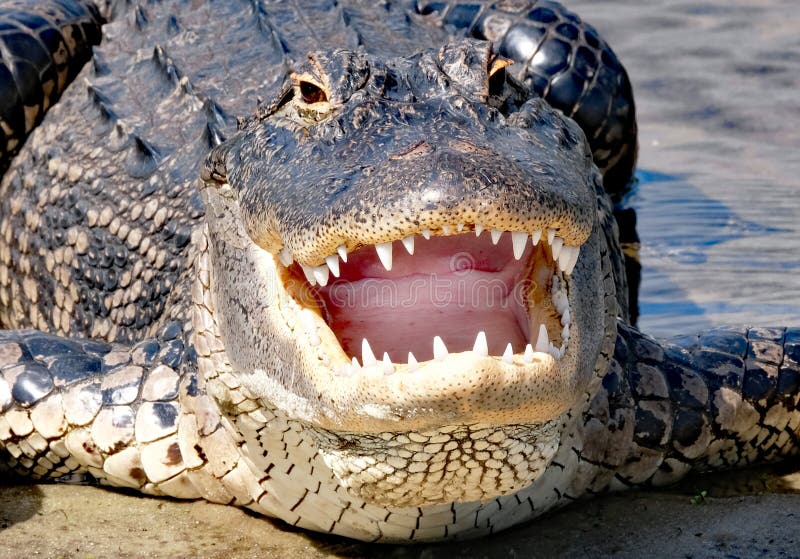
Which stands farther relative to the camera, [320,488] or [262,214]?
[320,488]

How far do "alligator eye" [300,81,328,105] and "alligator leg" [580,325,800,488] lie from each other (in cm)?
136

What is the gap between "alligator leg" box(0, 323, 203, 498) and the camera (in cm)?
411

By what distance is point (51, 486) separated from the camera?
432 cm

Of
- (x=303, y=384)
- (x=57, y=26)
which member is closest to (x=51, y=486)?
(x=303, y=384)

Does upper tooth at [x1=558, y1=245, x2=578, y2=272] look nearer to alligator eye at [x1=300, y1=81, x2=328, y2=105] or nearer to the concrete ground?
alligator eye at [x1=300, y1=81, x2=328, y2=105]

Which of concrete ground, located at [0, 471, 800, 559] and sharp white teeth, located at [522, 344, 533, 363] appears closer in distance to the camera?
sharp white teeth, located at [522, 344, 533, 363]

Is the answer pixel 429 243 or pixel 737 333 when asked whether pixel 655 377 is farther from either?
pixel 429 243

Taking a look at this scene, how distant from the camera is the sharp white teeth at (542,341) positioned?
9.88 feet

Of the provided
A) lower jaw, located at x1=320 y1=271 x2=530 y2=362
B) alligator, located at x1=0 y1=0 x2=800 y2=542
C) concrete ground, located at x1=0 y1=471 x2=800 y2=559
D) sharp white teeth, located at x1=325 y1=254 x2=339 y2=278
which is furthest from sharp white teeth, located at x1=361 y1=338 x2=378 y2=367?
concrete ground, located at x1=0 y1=471 x2=800 y2=559

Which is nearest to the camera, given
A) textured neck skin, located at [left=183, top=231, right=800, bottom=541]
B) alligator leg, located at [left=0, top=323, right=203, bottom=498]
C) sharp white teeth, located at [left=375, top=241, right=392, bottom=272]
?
sharp white teeth, located at [left=375, top=241, right=392, bottom=272]

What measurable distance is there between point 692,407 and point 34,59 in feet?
12.0

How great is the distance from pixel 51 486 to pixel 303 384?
1.52 meters

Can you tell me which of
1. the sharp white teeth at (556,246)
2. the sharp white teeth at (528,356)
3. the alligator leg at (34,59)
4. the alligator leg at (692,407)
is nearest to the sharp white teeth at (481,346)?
the sharp white teeth at (528,356)

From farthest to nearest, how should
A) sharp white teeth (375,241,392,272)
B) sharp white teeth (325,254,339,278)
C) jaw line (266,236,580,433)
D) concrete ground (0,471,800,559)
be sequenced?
concrete ground (0,471,800,559) < sharp white teeth (325,254,339,278) < sharp white teeth (375,241,392,272) < jaw line (266,236,580,433)
